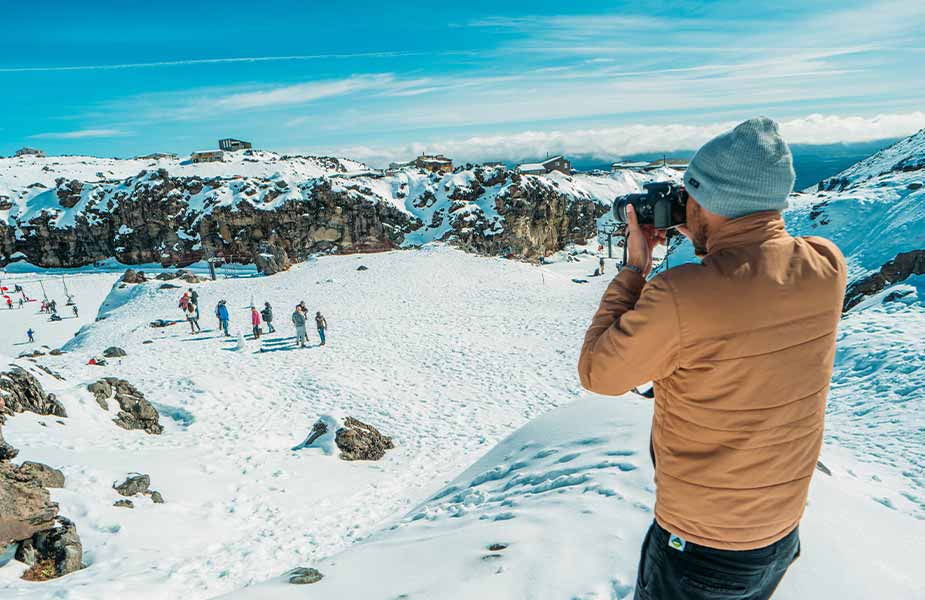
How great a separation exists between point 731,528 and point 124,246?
7180cm

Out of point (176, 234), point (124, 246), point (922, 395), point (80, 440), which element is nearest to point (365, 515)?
point (80, 440)

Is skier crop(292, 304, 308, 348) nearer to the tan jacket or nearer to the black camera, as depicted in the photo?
the black camera

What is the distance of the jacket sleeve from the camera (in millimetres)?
1554

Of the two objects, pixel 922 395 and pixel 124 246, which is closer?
pixel 922 395

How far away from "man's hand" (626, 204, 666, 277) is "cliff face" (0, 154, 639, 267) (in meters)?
51.3

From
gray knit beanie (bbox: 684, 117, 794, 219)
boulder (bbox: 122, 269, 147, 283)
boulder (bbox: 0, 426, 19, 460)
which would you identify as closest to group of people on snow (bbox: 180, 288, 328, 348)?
boulder (bbox: 0, 426, 19, 460)

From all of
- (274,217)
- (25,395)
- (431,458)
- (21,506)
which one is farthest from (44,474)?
(274,217)

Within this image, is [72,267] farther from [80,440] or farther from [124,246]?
[80,440]

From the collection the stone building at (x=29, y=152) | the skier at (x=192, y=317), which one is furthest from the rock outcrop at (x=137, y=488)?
the stone building at (x=29, y=152)

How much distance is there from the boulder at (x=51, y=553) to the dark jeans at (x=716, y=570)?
24.8 feet

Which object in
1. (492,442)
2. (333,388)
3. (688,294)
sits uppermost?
(688,294)

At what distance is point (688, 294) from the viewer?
152 cm

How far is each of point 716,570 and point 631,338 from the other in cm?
102

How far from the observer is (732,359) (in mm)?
1574
